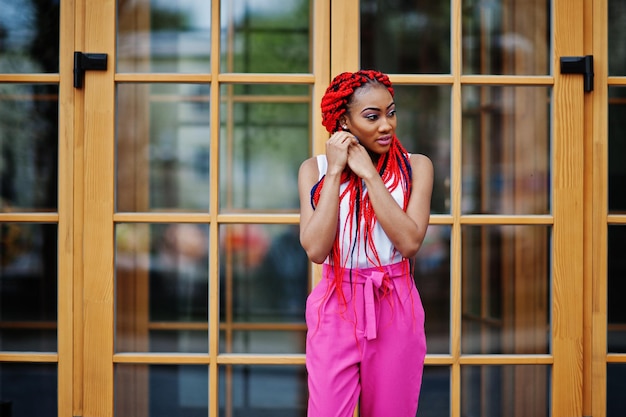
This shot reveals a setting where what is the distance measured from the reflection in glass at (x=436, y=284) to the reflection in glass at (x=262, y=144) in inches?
21.4

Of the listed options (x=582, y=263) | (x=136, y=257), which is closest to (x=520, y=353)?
(x=582, y=263)

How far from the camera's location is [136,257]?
2764 millimetres

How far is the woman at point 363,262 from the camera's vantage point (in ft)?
5.90

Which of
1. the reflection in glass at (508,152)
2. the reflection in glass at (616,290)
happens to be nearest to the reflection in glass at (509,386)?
the reflection in glass at (616,290)

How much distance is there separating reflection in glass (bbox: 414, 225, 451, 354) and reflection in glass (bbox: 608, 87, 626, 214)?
660 millimetres

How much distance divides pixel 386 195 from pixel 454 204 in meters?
0.98

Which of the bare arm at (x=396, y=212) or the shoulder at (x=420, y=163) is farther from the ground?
the shoulder at (x=420, y=163)

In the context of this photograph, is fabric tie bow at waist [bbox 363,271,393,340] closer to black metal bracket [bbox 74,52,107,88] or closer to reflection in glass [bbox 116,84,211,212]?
reflection in glass [bbox 116,84,211,212]

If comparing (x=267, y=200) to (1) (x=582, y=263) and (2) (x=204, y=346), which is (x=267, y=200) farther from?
(1) (x=582, y=263)

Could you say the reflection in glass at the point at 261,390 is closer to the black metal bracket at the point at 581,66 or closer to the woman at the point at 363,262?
the woman at the point at 363,262

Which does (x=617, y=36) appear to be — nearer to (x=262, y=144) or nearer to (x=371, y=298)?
(x=262, y=144)

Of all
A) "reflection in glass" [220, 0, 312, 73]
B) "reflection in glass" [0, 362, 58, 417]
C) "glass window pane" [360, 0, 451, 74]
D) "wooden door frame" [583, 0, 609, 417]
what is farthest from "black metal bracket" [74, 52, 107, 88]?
"wooden door frame" [583, 0, 609, 417]

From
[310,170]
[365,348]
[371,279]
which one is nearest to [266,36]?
[310,170]

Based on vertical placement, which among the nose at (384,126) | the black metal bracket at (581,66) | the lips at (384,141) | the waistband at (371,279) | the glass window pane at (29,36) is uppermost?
the glass window pane at (29,36)
